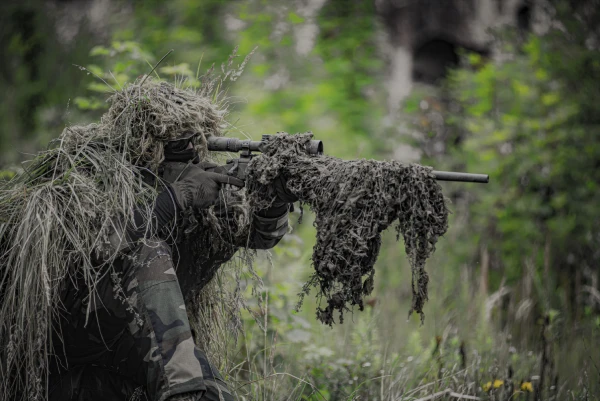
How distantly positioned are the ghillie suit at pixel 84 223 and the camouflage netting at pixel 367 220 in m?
0.54

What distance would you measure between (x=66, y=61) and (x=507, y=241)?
18.0 feet

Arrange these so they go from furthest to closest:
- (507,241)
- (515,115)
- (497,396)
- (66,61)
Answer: (66,61) < (515,115) < (507,241) < (497,396)

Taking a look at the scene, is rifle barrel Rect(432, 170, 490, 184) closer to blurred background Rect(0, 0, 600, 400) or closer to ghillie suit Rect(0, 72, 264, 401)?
ghillie suit Rect(0, 72, 264, 401)

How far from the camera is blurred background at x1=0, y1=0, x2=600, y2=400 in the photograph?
12.4ft

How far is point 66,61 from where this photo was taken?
781 cm

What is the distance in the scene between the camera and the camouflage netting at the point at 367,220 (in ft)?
8.05

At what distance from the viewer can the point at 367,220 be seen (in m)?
2.48

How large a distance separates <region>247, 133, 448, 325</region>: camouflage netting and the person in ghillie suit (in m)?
0.31

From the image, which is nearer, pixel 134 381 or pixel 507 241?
pixel 134 381

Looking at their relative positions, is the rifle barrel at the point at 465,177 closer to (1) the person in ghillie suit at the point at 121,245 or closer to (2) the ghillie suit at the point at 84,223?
(1) the person in ghillie suit at the point at 121,245

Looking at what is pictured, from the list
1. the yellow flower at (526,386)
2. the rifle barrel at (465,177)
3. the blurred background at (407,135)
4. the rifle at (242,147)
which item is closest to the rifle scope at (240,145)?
the rifle at (242,147)


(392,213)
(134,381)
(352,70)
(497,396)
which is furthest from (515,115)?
(134,381)

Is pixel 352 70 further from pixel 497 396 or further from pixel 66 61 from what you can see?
pixel 497 396

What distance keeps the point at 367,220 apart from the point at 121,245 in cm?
102
